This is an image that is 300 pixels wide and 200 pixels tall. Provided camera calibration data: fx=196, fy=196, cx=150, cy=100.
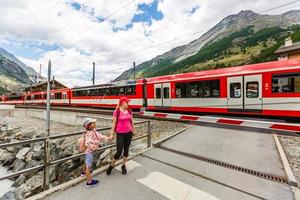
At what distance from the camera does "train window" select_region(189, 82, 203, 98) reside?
12.7 m

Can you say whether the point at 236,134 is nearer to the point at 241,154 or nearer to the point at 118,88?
the point at 241,154

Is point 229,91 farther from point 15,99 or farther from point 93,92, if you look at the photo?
point 15,99

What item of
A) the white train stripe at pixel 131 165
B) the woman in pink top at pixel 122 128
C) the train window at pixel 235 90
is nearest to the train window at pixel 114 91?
the train window at pixel 235 90

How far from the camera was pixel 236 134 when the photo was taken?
8.88 meters

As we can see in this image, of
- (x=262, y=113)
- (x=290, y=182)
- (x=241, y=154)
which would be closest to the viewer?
(x=290, y=182)

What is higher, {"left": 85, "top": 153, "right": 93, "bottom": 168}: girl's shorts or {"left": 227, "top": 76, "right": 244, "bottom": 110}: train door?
{"left": 227, "top": 76, "right": 244, "bottom": 110}: train door

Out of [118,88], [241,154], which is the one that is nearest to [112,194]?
[241,154]

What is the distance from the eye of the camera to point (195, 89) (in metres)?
13.0

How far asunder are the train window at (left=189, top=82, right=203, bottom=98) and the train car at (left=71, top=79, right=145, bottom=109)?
5.00 meters

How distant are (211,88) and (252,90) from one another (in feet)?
7.78

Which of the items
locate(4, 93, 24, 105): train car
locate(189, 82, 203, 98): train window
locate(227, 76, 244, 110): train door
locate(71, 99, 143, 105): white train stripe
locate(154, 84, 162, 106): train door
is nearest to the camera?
locate(227, 76, 244, 110): train door

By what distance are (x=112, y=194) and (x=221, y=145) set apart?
478cm

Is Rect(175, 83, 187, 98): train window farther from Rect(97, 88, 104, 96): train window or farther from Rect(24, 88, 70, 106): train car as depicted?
Rect(24, 88, 70, 106): train car

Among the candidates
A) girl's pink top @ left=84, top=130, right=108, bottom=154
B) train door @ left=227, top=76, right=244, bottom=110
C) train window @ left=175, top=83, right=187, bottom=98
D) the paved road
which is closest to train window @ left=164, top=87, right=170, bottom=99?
train window @ left=175, top=83, right=187, bottom=98
